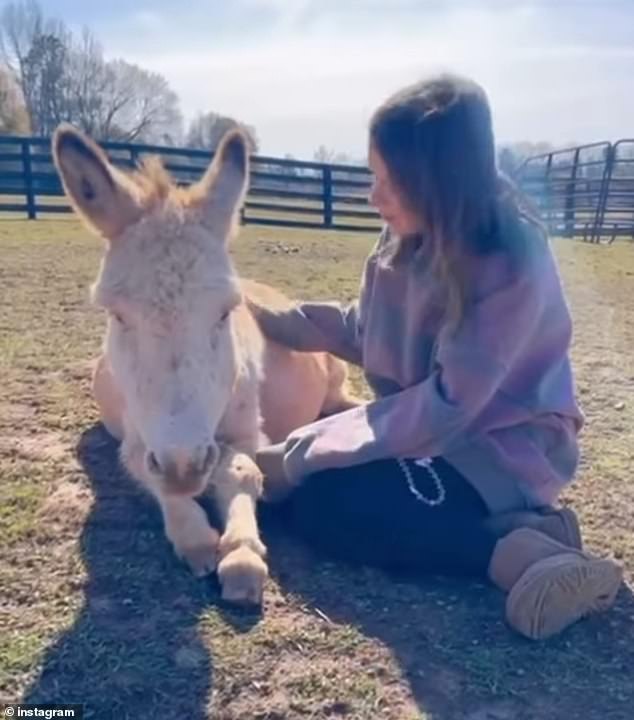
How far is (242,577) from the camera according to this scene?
7.67ft

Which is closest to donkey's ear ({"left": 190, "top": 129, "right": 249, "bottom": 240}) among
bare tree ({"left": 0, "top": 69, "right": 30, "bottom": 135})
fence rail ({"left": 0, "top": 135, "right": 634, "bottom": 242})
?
fence rail ({"left": 0, "top": 135, "right": 634, "bottom": 242})

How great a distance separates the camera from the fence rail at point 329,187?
51.7 ft

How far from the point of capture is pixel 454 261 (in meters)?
2.43

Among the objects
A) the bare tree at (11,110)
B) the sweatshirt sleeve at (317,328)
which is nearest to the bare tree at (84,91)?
the bare tree at (11,110)

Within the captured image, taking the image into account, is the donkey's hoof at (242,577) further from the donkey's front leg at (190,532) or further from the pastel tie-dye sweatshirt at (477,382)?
the pastel tie-dye sweatshirt at (477,382)

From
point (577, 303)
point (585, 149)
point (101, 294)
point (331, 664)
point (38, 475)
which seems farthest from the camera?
point (585, 149)

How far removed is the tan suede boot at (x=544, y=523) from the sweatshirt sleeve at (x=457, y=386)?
26 centimetres

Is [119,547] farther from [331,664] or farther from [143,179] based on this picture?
[143,179]

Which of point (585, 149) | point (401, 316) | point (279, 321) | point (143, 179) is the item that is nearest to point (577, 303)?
point (279, 321)

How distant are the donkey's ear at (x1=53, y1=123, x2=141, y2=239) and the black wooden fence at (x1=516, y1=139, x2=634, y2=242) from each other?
48.6 feet

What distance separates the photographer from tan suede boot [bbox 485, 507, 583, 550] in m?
2.51

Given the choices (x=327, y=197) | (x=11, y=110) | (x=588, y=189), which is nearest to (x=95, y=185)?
(x=327, y=197)

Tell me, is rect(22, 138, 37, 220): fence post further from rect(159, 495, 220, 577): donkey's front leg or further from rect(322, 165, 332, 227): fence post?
rect(159, 495, 220, 577): donkey's front leg

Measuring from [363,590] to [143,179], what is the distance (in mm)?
1364
